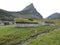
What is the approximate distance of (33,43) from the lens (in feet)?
193

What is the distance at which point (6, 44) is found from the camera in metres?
59.5

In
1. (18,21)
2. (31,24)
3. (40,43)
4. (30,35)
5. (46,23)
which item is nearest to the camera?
(40,43)

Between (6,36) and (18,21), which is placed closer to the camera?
Answer: (6,36)

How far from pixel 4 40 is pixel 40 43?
12.3 meters

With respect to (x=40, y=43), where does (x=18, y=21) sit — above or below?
above

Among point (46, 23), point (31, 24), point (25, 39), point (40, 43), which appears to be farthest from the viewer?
point (46, 23)

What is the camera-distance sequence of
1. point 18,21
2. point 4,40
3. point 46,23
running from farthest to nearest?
1. point 46,23
2. point 18,21
3. point 4,40

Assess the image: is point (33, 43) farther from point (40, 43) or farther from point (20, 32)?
point (20, 32)

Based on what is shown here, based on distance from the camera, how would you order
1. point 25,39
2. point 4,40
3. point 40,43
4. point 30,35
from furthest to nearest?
point 30,35, point 25,39, point 4,40, point 40,43

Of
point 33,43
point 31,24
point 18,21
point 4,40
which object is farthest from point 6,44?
point 31,24

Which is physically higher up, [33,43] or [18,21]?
[18,21]

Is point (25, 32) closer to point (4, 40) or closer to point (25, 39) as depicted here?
point (25, 39)

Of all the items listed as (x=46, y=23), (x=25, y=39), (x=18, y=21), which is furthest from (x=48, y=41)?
(x=46, y=23)

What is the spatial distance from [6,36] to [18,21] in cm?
1676
